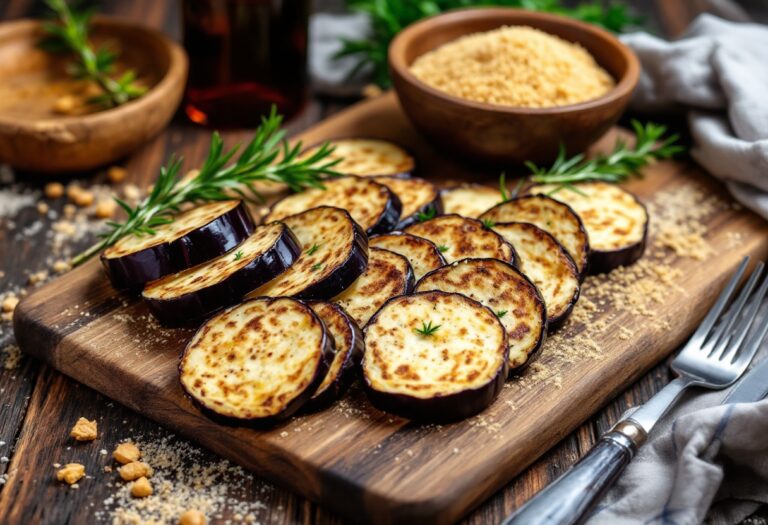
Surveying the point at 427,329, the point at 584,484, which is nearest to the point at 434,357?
the point at 427,329

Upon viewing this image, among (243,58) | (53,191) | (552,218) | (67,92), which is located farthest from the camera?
(67,92)

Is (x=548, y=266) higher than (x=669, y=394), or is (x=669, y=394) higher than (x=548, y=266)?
(x=548, y=266)

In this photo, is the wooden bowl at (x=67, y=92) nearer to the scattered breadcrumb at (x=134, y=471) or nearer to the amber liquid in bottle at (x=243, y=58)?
the amber liquid in bottle at (x=243, y=58)

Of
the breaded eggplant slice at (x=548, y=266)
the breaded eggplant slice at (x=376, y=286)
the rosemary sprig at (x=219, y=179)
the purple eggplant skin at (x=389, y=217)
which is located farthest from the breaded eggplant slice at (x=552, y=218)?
the rosemary sprig at (x=219, y=179)

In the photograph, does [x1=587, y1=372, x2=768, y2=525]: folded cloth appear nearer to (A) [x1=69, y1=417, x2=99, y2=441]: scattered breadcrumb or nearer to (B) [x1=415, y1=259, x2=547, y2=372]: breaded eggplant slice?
(B) [x1=415, y1=259, x2=547, y2=372]: breaded eggplant slice

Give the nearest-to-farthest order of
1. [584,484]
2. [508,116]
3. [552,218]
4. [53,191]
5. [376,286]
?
[584,484] → [376,286] → [552,218] → [508,116] → [53,191]

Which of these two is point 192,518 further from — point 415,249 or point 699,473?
point 699,473

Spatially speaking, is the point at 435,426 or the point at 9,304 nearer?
the point at 435,426
